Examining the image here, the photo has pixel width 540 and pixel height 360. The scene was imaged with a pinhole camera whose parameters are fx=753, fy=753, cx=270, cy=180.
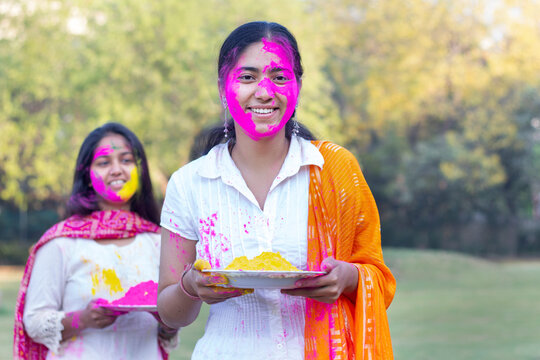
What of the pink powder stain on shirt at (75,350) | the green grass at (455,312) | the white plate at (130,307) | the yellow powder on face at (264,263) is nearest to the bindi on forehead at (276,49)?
the yellow powder on face at (264,263)

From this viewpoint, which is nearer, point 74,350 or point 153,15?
point 74,350

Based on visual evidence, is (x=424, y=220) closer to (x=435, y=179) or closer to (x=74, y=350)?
(x=435, y=179)

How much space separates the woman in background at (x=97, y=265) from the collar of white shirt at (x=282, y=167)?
1.59 m

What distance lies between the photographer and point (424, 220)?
2945 centimetres

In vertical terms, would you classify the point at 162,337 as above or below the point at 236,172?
below

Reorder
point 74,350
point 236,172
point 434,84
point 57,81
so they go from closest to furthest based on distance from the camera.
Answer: point 236,172
point 74,350
point 57,81
point 434,84

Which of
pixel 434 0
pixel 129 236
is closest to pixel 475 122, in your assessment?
pixel 434 0

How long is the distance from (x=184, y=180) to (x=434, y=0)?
25.1 meters

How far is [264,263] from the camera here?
91.9 inches

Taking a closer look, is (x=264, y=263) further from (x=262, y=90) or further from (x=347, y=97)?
(x=347, y=97)

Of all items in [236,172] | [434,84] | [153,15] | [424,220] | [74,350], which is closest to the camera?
[236,172]

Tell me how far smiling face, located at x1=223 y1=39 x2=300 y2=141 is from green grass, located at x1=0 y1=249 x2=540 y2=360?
313 inches

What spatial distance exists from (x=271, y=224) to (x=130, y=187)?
79.8 inches

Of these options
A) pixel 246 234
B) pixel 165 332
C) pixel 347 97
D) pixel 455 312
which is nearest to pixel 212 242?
pixel 246 234
